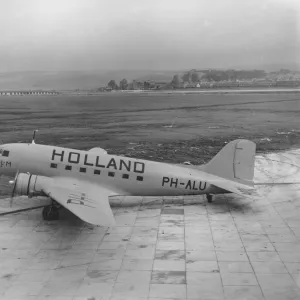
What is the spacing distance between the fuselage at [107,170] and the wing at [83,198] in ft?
1.58

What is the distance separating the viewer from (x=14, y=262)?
11117mm

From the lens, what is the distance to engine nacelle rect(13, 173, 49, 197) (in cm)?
1455

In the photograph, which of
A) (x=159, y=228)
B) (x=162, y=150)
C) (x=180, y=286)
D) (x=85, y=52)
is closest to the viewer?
(x=180, y=286)

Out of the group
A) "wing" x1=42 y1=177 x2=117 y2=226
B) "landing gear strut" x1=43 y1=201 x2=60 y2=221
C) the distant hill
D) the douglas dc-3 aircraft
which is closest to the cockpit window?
the douglas dc-3 aircraft

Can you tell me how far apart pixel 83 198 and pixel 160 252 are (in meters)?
4.04

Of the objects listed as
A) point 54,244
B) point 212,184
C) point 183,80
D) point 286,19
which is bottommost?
point 54,244

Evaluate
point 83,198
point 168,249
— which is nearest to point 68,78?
point 83,198

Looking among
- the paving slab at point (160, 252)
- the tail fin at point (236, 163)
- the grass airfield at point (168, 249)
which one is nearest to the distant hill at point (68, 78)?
the grass airfield at point (168, 249)

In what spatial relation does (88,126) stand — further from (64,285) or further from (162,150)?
(64,285)

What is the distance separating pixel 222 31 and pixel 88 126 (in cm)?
1677

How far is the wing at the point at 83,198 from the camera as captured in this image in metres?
12.2

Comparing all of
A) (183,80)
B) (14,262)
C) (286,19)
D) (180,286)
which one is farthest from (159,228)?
(183,80)

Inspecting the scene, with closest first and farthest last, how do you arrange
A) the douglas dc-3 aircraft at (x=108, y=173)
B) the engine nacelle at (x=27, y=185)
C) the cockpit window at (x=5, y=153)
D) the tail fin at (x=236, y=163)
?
the engine nacelle at (x=27, y=185), the douglas dc-3 aircraft at (x=108, y=173), the cockpit window at (x=5, y=153), the tail fin at (x=236, y=163)

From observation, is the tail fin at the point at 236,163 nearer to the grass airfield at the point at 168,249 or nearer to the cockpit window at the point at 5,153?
the grass airfield at the point at 168,249
